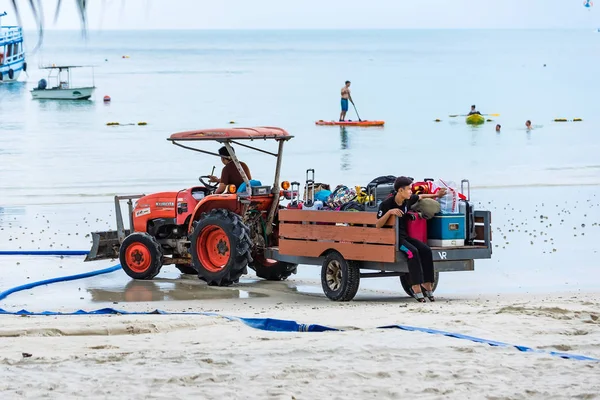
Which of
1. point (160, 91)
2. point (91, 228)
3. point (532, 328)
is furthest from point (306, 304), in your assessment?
point (160, 91)

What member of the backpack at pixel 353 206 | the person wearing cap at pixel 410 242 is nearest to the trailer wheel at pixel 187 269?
the backpack at pixel 353 206

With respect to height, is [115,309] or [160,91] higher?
[160,91]

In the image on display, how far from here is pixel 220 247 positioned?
40.6 ft

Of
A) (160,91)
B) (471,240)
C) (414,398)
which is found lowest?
(414,398)

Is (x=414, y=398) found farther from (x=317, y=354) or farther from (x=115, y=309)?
(x=115, y=309)

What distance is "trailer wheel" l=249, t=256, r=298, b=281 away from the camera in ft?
43.1

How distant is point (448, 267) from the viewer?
10992mm

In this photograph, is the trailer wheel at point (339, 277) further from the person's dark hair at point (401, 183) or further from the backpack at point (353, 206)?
the person's dark hair at point (401, 183)

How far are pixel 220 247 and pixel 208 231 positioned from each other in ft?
0.69

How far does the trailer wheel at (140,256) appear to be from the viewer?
42.5 ft

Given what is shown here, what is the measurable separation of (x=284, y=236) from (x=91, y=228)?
627cm

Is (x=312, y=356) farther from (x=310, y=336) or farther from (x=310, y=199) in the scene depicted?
(x=310, y=199)

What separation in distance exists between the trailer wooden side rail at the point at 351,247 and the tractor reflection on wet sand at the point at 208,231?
63 centimetres

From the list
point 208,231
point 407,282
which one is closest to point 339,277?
point 407,282
